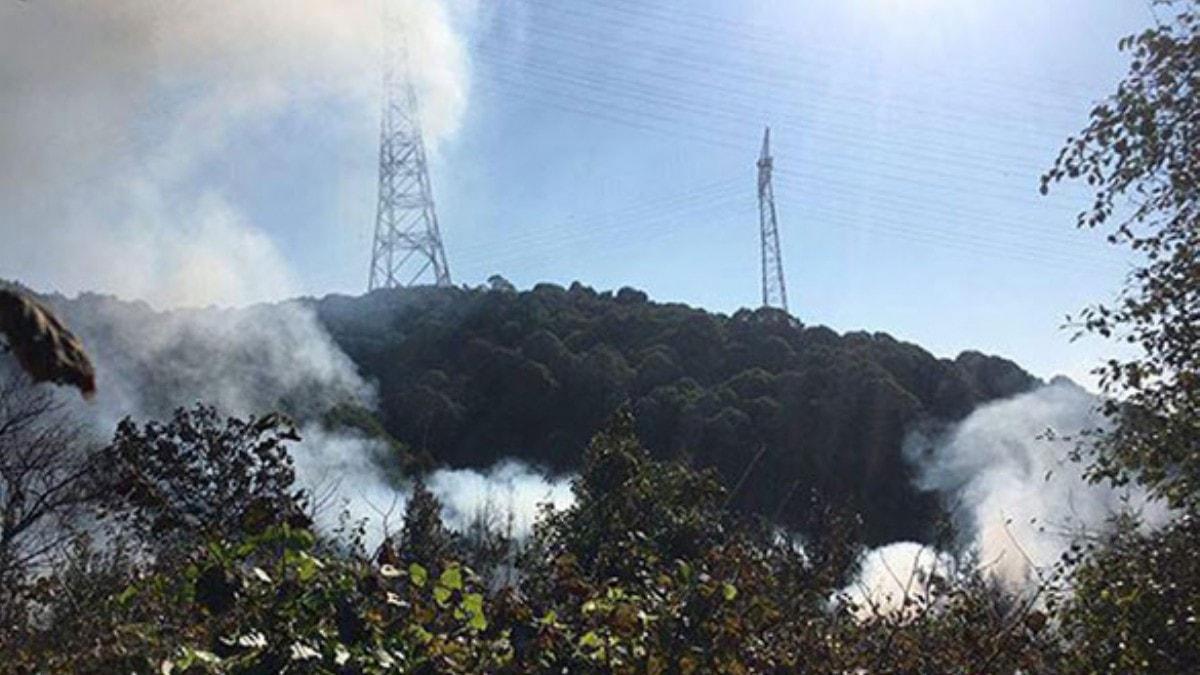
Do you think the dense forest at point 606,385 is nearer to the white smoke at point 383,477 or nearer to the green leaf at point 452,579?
the white smoke at point 383,477

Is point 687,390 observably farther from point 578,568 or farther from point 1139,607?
point 578,568

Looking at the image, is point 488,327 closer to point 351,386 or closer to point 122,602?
point 351,386

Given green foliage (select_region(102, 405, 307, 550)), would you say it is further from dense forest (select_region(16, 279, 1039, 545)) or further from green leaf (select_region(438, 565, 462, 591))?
dense forest (select_region(16, 279, 1039, 545))

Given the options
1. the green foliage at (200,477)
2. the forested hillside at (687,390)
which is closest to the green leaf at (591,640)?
the green foliage at (200,477)

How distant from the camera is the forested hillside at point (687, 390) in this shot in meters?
38.8

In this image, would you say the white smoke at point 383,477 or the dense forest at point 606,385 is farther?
the dense forest at point 606,385

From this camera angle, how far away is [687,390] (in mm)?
40188

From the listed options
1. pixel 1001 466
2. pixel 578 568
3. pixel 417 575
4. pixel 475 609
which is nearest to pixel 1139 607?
pixel 578 568

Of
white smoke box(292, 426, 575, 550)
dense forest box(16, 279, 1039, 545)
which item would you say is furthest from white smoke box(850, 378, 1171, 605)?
white smoke box(292, 426, 575, 550)

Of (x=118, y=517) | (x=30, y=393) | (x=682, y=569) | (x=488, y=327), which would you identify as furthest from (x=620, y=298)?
(x=682, y=569)

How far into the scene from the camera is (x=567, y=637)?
3664mm

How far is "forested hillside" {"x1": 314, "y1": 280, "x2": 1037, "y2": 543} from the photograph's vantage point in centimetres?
3884

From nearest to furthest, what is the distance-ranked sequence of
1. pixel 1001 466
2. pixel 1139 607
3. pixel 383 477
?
1. pixel 1139 607
2. pixel 383 477
3. pixel 1001 466

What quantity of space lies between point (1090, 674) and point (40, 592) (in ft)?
21.2
